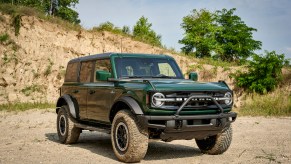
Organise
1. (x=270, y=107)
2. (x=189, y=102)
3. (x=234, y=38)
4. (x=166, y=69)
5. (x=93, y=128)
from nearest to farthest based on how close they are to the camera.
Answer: (x=189, y=102)
(x=93, y=128)
(x=166, y=69)
(x=270, y=107)
(x=234, y=38)

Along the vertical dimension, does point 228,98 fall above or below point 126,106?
above

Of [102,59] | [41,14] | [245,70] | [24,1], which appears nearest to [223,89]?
[102,59]

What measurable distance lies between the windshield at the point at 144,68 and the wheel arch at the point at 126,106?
0.67 m

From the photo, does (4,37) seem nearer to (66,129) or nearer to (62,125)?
(62,125)

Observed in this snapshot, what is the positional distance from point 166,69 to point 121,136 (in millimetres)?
2127

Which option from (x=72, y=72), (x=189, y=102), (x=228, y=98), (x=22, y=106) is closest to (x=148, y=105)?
(x=189, y=102)

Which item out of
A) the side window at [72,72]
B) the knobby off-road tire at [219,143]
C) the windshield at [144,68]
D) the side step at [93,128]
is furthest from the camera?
the side window at [72,72]

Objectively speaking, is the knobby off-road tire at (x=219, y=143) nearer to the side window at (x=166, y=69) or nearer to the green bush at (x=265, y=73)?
the side window at (x=166, y=69)

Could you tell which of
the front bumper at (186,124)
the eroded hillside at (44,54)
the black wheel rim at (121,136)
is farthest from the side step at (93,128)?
the eroded hillside at (44,54)

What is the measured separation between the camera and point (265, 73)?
2517cm

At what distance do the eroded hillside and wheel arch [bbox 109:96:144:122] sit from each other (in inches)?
699

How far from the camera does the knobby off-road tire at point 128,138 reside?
6680 millimetres

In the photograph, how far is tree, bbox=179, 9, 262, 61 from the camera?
4631 centimetres

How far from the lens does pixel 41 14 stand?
29.3 m
